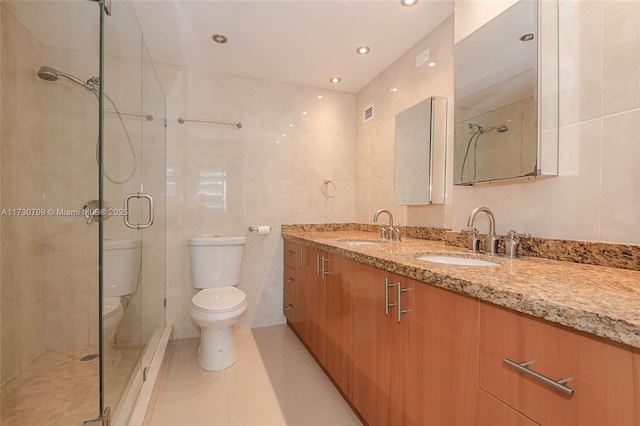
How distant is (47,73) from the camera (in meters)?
1.40

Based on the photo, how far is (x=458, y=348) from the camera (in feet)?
2.78

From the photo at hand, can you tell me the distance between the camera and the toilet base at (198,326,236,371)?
1.99 meters

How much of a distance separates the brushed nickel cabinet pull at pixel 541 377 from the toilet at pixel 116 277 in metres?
1.44

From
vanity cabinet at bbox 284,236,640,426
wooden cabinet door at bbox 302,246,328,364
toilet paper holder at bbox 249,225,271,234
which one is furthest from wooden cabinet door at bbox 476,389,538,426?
toilet paper holder at bbox 249,225,271,234

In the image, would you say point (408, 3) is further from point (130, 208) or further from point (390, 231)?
point (130, 208)

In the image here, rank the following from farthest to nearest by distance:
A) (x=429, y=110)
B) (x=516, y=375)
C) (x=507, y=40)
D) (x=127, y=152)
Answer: (x=429, y=110)
(x=127, y=152)
(x=507, y=40)
(x=516, y=375)

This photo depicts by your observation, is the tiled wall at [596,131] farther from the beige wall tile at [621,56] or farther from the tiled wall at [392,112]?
the tiled wall at [392,112]

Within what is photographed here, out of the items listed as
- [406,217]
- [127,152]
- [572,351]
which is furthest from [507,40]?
[127,152]

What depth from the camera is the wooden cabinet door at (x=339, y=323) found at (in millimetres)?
1522

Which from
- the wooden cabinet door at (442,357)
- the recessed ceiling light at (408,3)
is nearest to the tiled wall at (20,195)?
the wooden cabinet door at (442,357)

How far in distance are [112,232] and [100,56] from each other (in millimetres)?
767

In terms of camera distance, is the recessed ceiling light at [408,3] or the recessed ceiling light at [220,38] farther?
the recessed ceiling light at [220,38]

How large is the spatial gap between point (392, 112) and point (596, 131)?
4.96ft

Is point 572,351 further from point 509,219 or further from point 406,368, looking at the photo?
point 509,219
